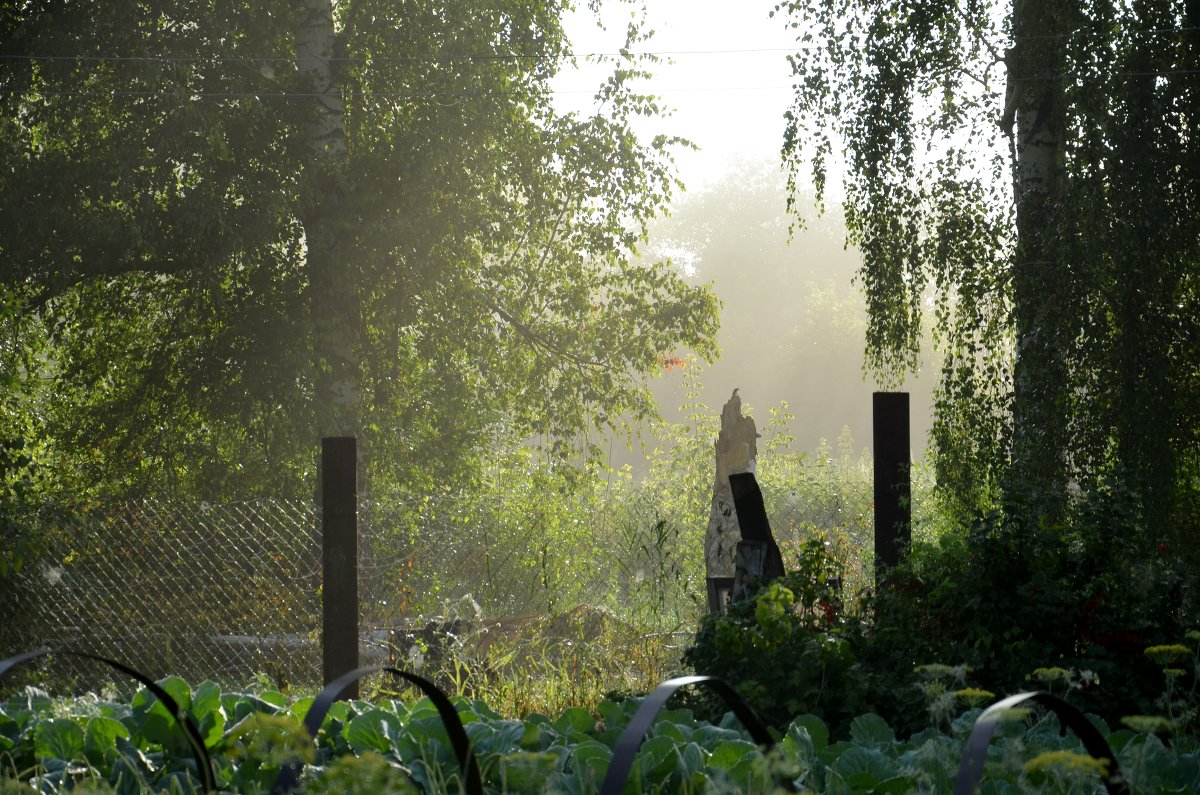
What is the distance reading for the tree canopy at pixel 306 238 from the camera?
9.41 metres

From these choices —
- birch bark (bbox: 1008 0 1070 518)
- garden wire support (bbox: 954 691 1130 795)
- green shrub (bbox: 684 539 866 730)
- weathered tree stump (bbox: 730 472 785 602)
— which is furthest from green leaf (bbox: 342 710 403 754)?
birch bark (bbox: 1008 0 1070 518)

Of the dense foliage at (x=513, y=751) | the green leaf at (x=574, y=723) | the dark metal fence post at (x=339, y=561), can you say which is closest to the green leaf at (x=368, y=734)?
the dense foliage at (x=513, y=751)

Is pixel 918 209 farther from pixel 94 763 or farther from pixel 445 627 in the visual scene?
pixel 94 763

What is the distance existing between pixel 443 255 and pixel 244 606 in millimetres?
4588

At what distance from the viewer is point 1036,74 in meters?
7.39

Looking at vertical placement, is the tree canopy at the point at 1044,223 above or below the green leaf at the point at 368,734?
above

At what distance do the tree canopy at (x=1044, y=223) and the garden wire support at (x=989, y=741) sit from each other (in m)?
3.16

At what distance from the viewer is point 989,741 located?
5.90 ft

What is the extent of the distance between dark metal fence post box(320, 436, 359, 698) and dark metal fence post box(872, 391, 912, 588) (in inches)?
85.3

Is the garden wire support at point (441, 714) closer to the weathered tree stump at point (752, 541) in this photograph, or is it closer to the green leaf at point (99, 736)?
the green leaf at point (99, 736)

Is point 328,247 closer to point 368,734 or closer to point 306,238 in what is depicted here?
point 306,238

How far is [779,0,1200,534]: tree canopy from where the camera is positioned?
6.52m

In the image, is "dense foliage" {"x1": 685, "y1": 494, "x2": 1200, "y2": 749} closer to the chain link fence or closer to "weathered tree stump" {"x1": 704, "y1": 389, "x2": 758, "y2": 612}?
"weathered tree stump" {"x1": 704, "y1": 389, "x2": 758, "y2": 612}

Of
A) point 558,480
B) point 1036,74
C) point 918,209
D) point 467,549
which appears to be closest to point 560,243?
point 558,480
